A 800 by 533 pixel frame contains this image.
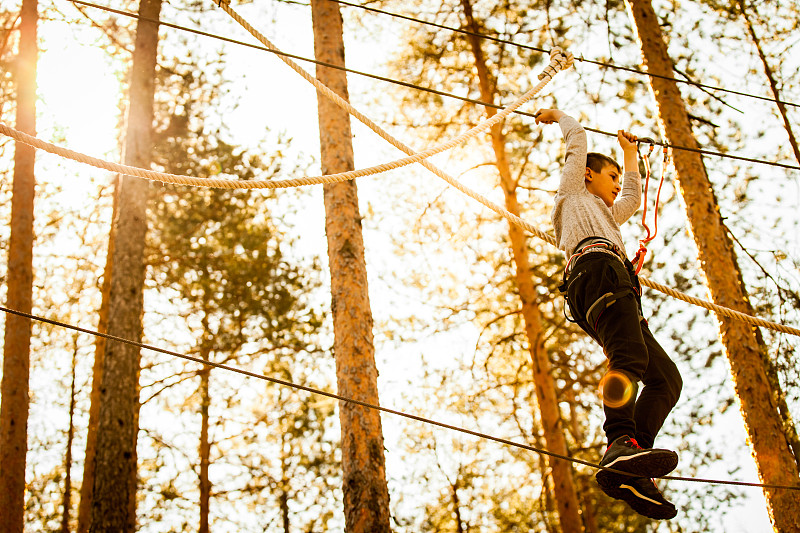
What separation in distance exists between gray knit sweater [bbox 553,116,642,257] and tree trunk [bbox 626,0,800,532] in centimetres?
206

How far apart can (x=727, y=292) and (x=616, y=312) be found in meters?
2.46

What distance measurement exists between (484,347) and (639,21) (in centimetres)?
421

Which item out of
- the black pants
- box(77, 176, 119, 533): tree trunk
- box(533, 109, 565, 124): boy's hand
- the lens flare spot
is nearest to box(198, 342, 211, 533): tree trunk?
box(77, 176, 119, 533): tree trunk

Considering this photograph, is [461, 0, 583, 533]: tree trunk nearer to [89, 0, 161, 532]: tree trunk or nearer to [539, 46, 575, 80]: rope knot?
[539, 46, 575, 80]: rope knot

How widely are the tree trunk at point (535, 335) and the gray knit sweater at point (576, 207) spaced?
3.73 meters

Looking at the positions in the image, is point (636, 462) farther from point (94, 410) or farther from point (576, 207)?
point (94, 410)

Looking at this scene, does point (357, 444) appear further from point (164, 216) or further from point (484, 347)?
point (164, 216)

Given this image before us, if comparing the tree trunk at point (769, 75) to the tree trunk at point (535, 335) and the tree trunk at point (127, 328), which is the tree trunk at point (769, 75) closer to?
the tree trunk at point (535, 335)

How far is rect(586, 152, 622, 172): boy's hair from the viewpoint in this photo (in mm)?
2734

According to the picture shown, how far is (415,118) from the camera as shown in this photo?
25.5ft

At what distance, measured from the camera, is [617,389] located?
7.13ft

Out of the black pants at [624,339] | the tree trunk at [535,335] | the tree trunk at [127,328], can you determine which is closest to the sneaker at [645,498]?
the black pants at [624,339]

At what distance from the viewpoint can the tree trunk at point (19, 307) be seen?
5.35 metres

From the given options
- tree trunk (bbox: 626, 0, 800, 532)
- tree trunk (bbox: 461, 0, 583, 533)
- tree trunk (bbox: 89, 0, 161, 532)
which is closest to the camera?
tree trunk (bbox: 626, 0, 800, 532)
